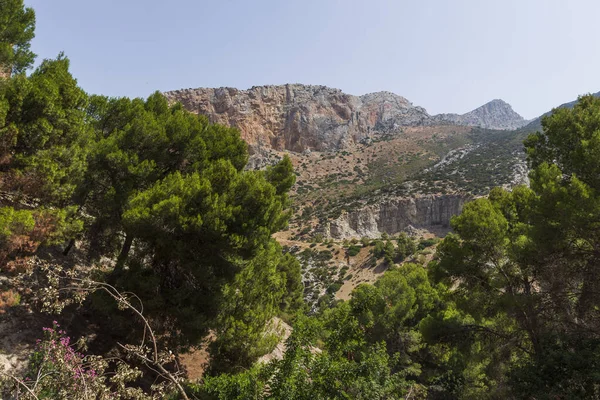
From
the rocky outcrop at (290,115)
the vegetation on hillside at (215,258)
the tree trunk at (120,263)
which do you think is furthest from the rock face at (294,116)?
the tree trunk at (120,263)

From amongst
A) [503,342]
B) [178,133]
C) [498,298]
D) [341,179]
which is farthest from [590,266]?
[341,179]

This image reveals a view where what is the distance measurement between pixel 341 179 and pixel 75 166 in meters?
70.6

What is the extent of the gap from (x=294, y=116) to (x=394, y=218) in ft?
190

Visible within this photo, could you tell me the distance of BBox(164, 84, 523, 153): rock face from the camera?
→ 9938cm

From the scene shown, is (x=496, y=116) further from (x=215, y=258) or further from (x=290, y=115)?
(x=215, y=258)

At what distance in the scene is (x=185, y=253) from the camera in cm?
791

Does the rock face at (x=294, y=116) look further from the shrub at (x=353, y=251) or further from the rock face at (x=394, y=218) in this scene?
→ the shrub at (x=353, y=251)

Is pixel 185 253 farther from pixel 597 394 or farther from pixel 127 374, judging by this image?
pixel 597 394

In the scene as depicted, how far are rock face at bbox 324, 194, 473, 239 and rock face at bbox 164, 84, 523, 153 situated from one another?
4576 centimetres

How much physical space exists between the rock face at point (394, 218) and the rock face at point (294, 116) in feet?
150

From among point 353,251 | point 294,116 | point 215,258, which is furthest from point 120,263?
point 294,116

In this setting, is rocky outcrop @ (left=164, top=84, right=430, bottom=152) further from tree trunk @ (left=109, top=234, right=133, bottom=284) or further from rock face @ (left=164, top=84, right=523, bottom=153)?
tree trunk @ (left=109, top=234, right=133, bottom=284)

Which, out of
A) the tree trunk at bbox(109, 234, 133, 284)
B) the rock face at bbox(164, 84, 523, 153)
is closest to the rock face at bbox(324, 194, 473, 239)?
the tree trunk at bbox(109, 234, 133, 284)

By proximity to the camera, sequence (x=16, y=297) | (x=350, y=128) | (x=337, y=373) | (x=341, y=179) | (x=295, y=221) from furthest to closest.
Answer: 1. (x=350, y=128)
2. (x=341, y=179)
3. (x=295, y=221)
4. (x=16, y=297)
5. (x=337, y=373)
